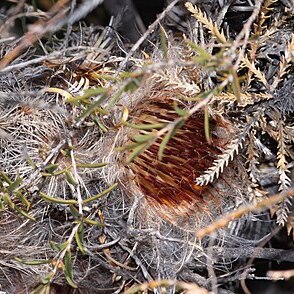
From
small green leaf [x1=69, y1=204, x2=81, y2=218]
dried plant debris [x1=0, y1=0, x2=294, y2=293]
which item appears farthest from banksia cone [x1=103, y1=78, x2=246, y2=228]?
small green leaf [x1=69, y1=204, x2=81, y2=218]

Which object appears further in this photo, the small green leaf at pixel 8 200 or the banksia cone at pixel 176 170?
the banksia cone at pixel 176 170

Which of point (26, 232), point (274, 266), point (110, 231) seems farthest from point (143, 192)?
point (274, 266)

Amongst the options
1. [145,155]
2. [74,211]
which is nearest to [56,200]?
[74,211]

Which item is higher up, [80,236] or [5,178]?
[5,178]

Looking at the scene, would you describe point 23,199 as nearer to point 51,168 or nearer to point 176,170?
point 51,168

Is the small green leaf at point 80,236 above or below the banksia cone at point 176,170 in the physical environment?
above

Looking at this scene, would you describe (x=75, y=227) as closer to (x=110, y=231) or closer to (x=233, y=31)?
(x=110, y=231)

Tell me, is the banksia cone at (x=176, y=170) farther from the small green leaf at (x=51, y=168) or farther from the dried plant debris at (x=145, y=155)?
the small green leaf at (x=51, y=168)

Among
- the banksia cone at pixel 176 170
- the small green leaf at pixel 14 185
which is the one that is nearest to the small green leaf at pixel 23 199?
the small green leaf at pixel 14 185
